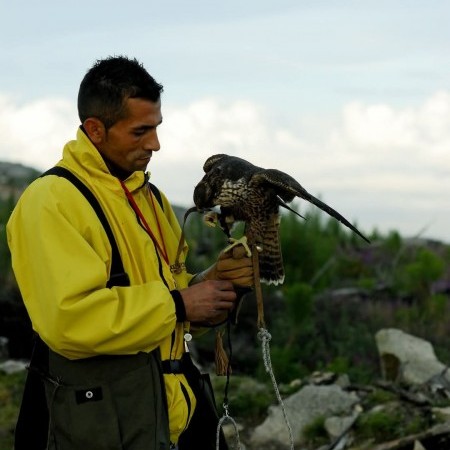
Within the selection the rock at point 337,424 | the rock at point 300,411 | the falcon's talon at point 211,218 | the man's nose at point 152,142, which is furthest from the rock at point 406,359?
the man's nose at point 152,142

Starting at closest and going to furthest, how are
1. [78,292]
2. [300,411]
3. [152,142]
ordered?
[78,292], [152,142], [300,411]

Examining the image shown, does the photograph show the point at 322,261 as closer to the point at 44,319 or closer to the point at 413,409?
the point at 413,409

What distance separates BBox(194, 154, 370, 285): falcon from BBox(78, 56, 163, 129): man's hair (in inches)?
13.7

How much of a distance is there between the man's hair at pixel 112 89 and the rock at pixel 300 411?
12.4 feet

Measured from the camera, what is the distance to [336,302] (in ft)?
35.4

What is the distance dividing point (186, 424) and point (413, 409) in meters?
3.35

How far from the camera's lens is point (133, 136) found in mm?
3311

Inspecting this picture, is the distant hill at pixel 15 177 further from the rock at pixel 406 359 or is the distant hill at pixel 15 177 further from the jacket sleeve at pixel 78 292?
the jacket sleeve at pixel 78 292

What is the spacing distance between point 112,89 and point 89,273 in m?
0.66

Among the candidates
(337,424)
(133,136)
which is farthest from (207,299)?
(337,424)

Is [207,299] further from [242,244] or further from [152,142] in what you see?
[152,142]

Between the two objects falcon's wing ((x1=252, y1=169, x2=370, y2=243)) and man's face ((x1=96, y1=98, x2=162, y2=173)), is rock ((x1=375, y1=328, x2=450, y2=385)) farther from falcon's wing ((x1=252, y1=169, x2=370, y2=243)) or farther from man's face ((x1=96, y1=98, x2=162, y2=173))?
man's face ((x1=96, y1=98, x2=162, y2=173))

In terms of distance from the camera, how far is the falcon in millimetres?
3400

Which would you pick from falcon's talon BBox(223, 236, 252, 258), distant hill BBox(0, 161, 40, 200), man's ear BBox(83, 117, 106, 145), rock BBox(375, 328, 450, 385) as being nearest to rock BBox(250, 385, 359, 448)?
rock BBox(375, 328, 450, 385)
